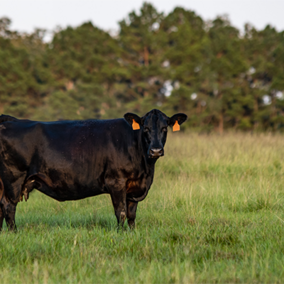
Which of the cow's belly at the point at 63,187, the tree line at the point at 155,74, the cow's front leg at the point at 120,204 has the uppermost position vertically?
the tree line at the point at 155,74

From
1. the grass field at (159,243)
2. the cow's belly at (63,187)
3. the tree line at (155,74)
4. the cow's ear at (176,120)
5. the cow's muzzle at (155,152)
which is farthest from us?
the tree line at (155,74)

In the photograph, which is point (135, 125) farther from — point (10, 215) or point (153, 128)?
point (10, 215)

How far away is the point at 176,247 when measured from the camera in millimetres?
3818

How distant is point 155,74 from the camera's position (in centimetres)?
2936

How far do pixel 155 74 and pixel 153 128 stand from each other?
988 inches

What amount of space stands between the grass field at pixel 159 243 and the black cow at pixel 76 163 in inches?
19.4

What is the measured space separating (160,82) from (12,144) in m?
25.8

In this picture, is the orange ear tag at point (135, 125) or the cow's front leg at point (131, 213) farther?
the cow's front leg at point (131, 213)

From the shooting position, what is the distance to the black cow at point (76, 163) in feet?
16.4

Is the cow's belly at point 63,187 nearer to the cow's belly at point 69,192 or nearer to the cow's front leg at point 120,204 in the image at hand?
the cow's belly at point 69,192

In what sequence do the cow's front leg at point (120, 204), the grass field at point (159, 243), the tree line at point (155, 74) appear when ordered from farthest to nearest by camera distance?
the tree line at point (155, 74) → the cow's front leg at point (120, 204) → the grass field at point (159, 243)

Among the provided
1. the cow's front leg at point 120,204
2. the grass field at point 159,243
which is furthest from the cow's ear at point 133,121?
the grass field at point 159,243

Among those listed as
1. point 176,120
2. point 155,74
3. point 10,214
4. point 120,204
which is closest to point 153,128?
point 176,120

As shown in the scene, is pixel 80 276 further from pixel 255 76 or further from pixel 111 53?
pixel 111 53
